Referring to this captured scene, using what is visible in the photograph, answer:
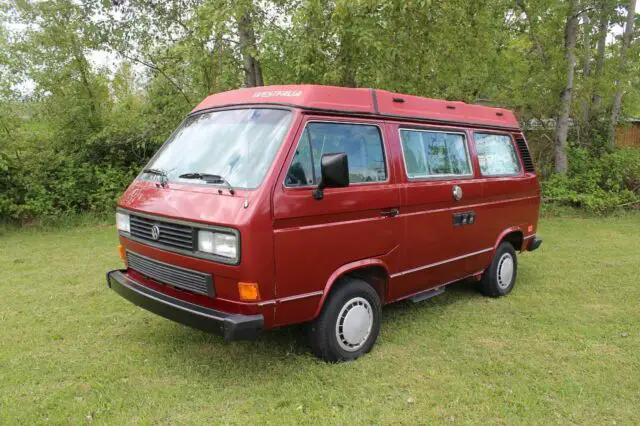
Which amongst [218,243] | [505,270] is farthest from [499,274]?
[218,243]

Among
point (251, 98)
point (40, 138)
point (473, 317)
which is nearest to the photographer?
point (251, 98)

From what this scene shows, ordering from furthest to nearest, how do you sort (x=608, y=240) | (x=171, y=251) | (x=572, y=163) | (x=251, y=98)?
(x=572, y=163)
(x=608, y=240)
(x=251, y=98)
(x=171, y=251)

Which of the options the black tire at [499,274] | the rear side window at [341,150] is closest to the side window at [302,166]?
the rear side window at [341,150]

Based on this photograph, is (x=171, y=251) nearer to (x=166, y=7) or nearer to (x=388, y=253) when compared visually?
(x=388, y=253)

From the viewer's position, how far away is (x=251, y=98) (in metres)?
4.25

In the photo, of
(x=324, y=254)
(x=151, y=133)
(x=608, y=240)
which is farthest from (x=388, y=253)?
(x=151, y=133)

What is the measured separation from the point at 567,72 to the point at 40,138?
534 inches

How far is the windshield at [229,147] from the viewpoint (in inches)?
149

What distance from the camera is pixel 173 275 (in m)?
3.91

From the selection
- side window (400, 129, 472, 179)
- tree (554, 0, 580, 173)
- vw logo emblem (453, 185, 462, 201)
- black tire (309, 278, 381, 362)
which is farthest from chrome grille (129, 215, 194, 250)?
tree (554, 0, 580, 173)

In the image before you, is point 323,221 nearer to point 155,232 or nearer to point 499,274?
point 155,232

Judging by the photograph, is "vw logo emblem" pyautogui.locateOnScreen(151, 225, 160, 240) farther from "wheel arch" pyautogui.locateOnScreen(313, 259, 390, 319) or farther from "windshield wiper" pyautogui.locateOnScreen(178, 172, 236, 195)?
"wheel arch" pyautogui.locateOnScreen(313, 259, 390, 319)

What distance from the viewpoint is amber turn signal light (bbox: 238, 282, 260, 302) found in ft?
11.5

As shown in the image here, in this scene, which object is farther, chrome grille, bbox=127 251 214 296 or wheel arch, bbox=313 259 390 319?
wheel arch, bbox=313 259 390 319
